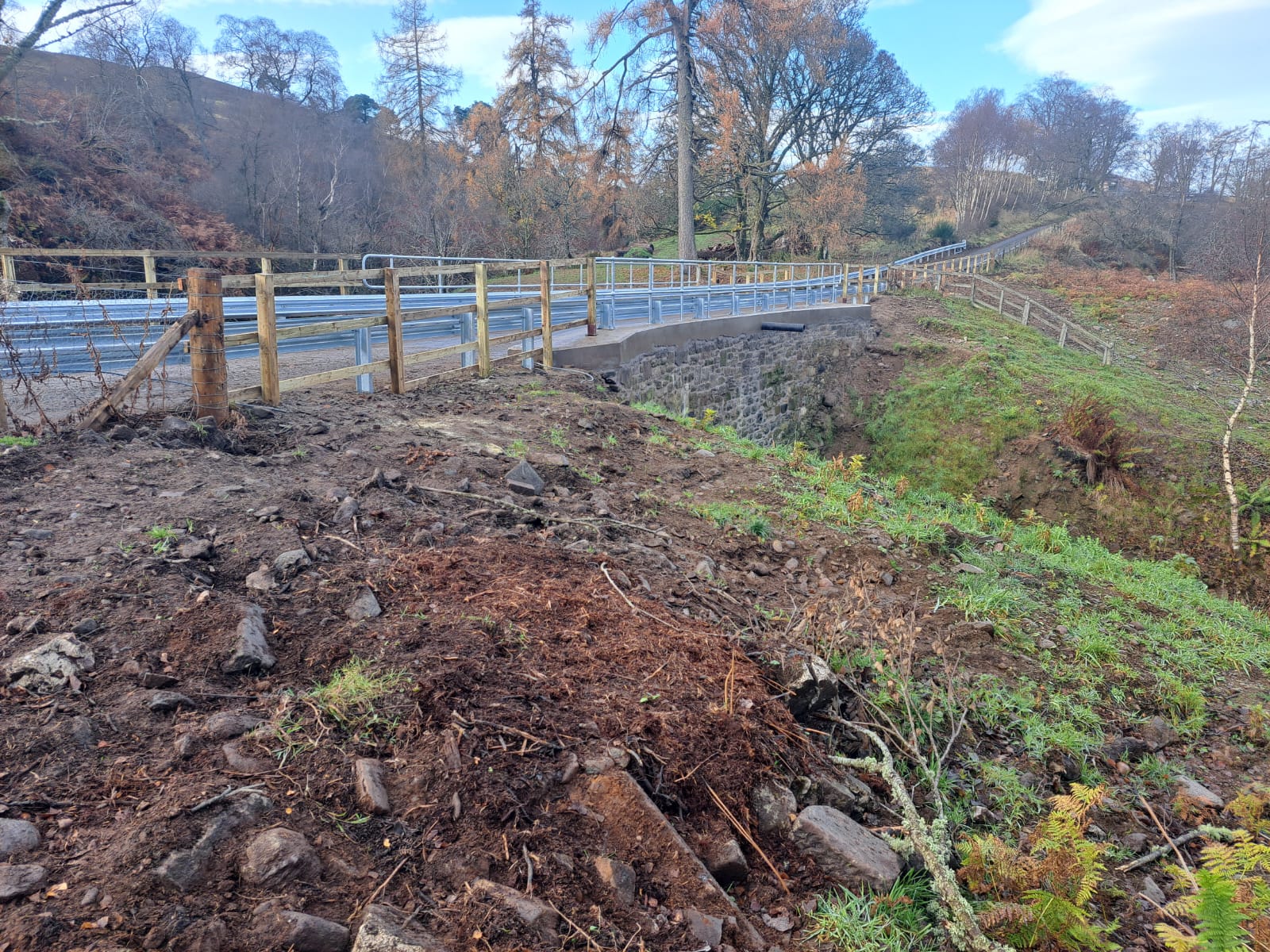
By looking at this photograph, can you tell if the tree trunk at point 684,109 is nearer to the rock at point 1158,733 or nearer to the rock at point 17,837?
the rock at point 1158,733

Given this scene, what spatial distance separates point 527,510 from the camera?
5.50 m

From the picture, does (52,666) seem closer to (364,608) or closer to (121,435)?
(364,608)

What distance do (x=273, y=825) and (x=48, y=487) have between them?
3.39m

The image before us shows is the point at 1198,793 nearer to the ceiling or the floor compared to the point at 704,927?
nearer to the floor

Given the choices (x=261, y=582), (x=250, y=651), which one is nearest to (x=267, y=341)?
(x=261, y=582)

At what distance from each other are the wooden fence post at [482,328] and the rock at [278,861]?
7.44 m

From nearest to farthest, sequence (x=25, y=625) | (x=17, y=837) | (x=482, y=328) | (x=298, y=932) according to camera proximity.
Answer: (x=298, y=932) → (x=17, y=837) → (x=25, y=625) → (x=482, y=328)

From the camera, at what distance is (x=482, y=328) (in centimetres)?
954

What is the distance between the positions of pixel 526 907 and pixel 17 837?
4.50 feet

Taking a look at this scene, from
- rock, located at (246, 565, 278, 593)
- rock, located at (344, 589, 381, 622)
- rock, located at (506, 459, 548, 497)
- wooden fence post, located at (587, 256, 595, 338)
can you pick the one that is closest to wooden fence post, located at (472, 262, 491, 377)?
wooden fence post, located at (587, 256, 595, 338)

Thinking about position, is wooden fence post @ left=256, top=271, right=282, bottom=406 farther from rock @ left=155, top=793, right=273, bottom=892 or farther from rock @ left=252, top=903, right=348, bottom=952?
rock @ left=252, top=903, right=348, bottom=952

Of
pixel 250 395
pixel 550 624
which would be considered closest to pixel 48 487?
pixel 250 395

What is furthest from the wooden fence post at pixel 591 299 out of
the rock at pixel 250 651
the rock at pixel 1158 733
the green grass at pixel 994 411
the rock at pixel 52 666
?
the rock at pixel 52 666

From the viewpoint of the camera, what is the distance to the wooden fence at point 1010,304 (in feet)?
87.7
